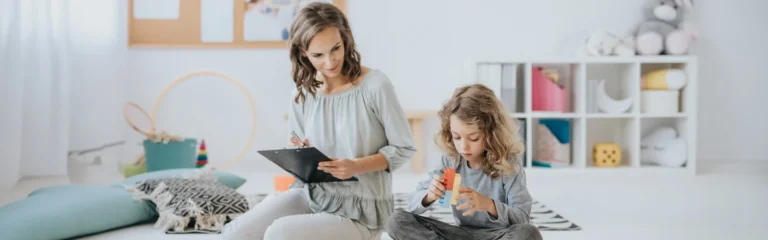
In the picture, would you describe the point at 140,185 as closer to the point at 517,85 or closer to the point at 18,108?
the point at 18,108

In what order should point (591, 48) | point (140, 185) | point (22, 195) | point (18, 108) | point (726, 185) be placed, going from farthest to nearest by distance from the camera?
point (591, 48) → point (726, 185) → point (18, 108) → point (22, 195) → point (140, 185)

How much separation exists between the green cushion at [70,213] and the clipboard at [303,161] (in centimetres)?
78

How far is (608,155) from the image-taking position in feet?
13.3

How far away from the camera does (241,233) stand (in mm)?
1688

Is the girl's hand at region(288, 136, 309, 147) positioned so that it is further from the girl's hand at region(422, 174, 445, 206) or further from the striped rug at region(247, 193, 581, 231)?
the striped rug at region(247, 193, 581, 231)

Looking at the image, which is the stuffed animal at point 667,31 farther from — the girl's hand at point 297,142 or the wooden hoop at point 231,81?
the girl's hand at point 297,142

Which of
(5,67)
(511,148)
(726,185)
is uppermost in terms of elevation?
(5,67)

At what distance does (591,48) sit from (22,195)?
264 cm

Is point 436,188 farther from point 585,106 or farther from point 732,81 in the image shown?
point 732,81

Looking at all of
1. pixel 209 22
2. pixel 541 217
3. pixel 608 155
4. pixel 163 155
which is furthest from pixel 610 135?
pixel 163 155

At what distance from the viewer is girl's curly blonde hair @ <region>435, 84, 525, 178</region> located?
1641 millimetres

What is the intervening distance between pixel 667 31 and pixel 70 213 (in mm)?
2999

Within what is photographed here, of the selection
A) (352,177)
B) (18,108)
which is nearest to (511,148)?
(352,177)

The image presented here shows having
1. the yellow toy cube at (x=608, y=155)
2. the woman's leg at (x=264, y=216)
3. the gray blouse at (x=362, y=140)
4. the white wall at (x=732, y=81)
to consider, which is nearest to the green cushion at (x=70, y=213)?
the woman's leg at (x=264, y=216)
